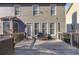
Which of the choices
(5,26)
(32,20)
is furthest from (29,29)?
(5,26)

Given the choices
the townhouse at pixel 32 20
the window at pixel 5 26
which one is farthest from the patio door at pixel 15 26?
the window at pixel 5 26

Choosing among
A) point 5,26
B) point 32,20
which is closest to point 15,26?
point 5,26

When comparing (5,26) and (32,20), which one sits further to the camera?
(32,20)

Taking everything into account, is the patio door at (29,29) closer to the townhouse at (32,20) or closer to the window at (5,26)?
the townhouse at (32,20)

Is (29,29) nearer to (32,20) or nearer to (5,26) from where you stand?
(32,20)

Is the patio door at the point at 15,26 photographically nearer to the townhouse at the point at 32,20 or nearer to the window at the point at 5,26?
the townhouse at the point at 32,20

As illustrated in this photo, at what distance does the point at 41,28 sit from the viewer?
12.6ft

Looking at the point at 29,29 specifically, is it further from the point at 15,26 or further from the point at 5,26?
the point at 5,26

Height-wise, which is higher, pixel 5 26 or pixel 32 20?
pixel 32 20

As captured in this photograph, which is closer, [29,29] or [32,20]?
[29,29]

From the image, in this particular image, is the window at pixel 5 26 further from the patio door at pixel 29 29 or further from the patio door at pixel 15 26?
the patio door at pixel 29 29

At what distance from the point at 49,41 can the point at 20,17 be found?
69 centimetres
